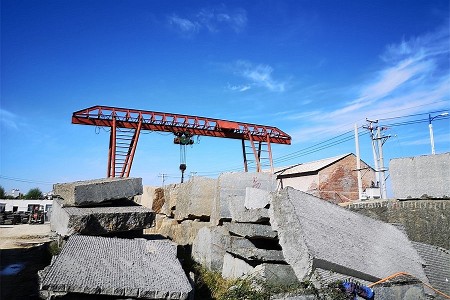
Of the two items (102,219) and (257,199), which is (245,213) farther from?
(102,219)

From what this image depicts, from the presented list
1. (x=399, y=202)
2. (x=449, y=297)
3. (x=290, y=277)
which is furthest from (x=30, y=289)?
(x=399, y=202)

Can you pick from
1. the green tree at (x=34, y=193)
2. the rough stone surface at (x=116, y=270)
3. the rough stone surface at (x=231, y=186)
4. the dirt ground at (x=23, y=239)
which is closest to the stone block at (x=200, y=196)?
the rough stone surface at (x=231, y=186)

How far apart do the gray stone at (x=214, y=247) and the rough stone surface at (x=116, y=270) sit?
1150 millimetres

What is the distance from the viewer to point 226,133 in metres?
14.2

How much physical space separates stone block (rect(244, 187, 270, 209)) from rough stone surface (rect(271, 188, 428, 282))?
0.31m

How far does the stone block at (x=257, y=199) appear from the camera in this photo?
378cm

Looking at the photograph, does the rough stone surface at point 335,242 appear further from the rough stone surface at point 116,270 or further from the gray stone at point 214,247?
the gray stone at point 214,247

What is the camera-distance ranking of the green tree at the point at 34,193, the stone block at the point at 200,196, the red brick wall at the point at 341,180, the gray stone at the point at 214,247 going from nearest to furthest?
the gray stone at the point at 214,247 < the stone block at the point at 200,196 < the red brick wall at the point at 341,180 < the green tree at the point at 34,193

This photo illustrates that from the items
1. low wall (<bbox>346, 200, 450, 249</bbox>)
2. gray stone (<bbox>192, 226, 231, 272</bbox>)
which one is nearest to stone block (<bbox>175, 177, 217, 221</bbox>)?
gray stone (<bbox>192, 226, 231, 272</bbox>)

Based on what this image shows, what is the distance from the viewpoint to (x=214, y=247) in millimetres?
4555

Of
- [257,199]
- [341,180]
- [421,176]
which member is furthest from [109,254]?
[341,180]

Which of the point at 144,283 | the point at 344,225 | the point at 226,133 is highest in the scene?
the point at 226,133

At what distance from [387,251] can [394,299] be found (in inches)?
33.4

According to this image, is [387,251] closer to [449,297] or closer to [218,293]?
[449,297]
